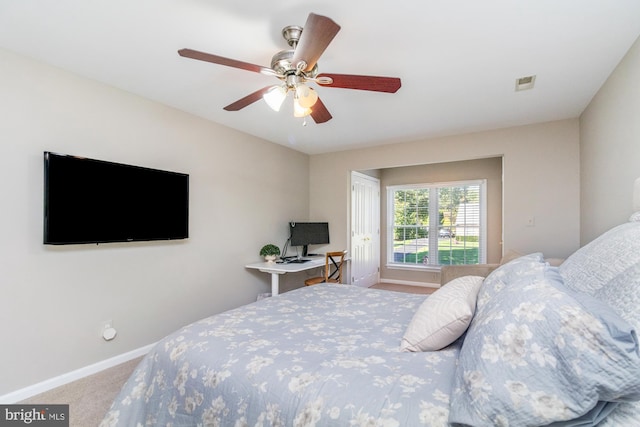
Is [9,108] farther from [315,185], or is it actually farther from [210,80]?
[315,185]

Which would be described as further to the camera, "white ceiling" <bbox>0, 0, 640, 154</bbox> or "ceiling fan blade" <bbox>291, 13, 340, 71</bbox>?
"white ceiling" <bbox>0, 0, 640, 154</bbox>

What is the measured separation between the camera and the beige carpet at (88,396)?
192cm

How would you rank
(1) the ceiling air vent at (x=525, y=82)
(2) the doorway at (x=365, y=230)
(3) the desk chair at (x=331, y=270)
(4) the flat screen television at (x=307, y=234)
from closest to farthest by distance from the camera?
(1) the ceiling air vent at (x=525, y=82) → (3) the desk chair at (x=331, y=270) → (4) the flat screen television at (x=307, y=234) → (2) the doorway at (x=365, y=230)

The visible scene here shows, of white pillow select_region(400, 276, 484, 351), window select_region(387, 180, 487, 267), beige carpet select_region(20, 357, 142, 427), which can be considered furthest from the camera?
window select_region(387, 180, 487, 267)

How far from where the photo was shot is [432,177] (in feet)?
18.2

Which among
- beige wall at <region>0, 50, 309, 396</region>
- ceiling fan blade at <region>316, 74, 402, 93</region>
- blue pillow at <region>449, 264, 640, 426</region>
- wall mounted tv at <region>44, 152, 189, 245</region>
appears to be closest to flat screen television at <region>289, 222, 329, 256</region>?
beige wall at <region>0, 50, 309, 396</region>

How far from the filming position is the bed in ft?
2.47

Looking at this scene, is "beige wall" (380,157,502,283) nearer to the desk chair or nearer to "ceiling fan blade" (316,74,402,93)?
the desk chair

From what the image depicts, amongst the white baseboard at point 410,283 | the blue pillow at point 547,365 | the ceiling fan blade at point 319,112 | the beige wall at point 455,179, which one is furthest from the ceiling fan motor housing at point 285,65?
the white baseboard at point 410,283

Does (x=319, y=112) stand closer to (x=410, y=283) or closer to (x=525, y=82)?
(x=525, y=82)

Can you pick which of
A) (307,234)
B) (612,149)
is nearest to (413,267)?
(307,234)

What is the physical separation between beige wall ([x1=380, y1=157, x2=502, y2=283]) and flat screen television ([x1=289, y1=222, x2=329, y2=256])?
1.77 m

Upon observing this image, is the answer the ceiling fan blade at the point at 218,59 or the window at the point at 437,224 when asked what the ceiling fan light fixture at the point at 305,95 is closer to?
the ceiling fan blade at the point at 218,59

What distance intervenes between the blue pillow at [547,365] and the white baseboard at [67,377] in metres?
2.81
